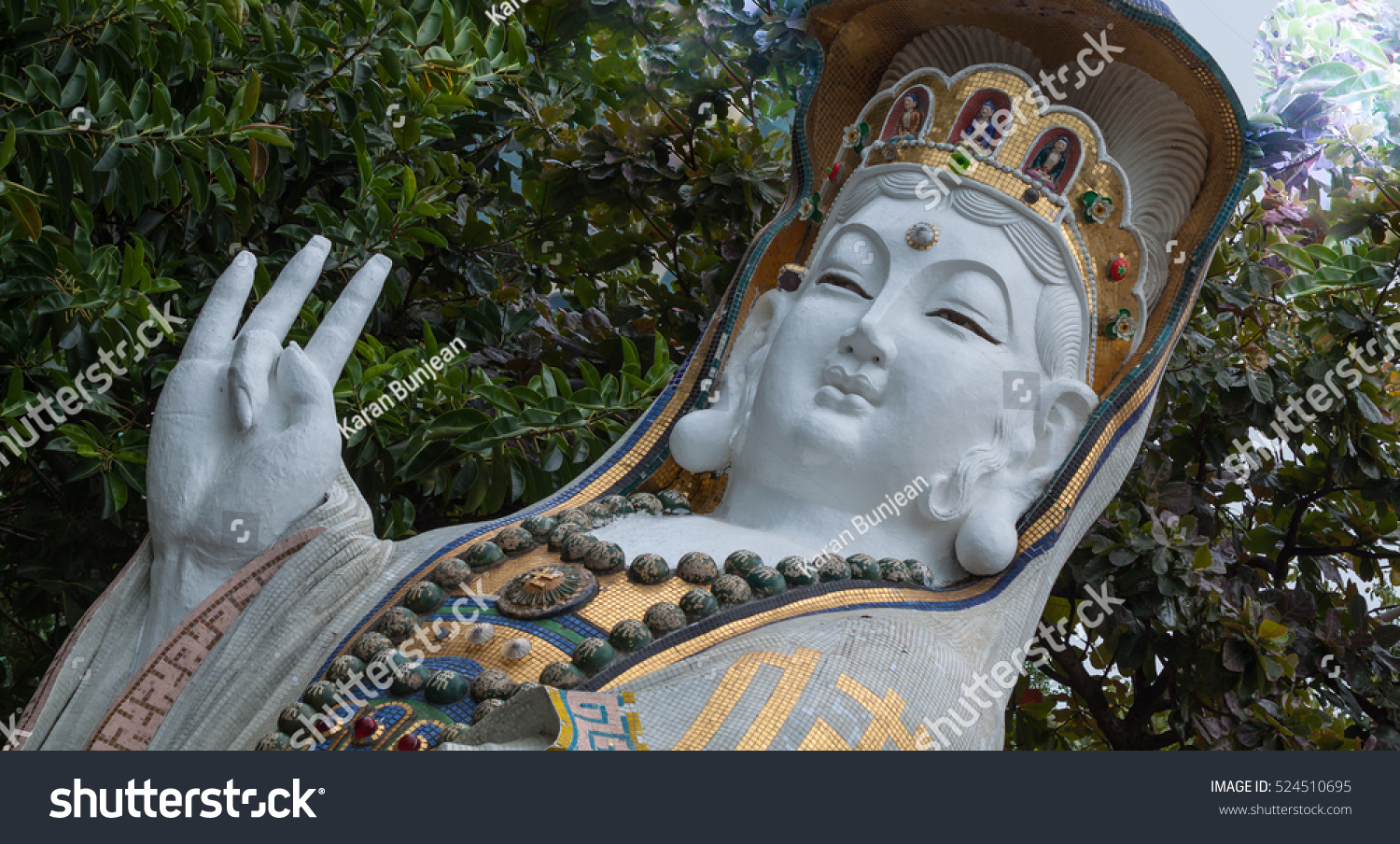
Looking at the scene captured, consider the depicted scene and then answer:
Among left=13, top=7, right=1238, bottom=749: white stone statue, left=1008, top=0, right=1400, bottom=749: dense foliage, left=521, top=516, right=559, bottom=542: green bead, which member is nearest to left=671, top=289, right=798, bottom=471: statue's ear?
left=13, top=7, right=1238, bottom=749: white stone statue

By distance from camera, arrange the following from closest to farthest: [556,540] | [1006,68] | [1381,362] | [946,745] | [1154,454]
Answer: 1. [946,745]
2. [556,540]
3. [1006,68]
4. [1381,362]
5. [1154,454]

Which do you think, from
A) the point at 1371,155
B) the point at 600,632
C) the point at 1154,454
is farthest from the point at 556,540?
the point at 1371,155

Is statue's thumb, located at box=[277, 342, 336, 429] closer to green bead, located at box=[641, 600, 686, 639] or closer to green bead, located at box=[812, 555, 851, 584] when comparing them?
green bead, located at box=[641, 600, 686, 639]

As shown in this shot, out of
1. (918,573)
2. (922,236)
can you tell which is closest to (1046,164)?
(922,236)

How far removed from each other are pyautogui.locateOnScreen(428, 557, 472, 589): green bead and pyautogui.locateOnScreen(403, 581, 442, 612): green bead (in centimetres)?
4

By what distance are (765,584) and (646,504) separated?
0.61 meters

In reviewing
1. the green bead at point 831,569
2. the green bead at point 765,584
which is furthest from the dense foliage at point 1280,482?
the green bead at point 765,584

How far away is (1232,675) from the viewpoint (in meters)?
4.46

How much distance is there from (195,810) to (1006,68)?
108 inches

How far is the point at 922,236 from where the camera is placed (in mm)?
3514

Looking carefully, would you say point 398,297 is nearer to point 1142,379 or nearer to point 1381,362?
point 1142,379

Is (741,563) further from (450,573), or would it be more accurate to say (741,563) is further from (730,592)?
(450,573)

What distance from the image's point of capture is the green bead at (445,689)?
2.91 metres

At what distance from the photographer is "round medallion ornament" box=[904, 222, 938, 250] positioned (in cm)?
351
